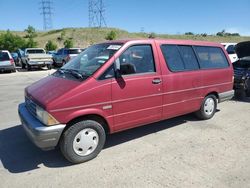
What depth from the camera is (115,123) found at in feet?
14.5

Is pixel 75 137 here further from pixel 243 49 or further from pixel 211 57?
pixel 243 49

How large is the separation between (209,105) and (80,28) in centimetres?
6938

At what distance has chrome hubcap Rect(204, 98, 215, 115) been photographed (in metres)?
6.19

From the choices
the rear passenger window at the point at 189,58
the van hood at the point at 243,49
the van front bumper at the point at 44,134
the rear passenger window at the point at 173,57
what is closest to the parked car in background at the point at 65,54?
the van hood at the point at 243,49

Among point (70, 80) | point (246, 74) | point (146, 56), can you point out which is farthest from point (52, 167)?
point (246, 74)

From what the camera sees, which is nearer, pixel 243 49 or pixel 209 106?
pixel 209 106

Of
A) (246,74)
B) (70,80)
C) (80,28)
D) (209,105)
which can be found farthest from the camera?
(80,28)

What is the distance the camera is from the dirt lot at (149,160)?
360 centimetres

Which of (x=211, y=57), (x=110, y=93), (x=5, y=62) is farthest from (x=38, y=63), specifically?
(x=110, y=93)

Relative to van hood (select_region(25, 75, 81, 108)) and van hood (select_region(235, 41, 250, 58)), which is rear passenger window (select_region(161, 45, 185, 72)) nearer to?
van hood (select_region(25, 75, 81, 108))

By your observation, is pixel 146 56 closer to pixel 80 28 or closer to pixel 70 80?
pixel 70 80

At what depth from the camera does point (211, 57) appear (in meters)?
6.23

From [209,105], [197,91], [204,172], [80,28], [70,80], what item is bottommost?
[204,172]

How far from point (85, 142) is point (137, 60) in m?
1.72
